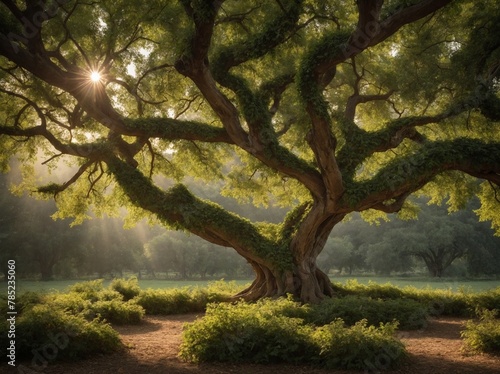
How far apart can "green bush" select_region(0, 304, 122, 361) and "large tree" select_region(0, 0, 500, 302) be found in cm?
639

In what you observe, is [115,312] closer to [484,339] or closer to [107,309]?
[107,309]

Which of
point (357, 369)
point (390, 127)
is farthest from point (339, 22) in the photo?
point (357, 369)

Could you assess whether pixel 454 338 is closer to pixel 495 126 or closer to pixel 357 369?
pixel 357 369

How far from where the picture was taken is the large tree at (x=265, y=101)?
37.4ft

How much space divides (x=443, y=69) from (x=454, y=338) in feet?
32.9

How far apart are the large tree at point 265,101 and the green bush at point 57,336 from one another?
6.39m

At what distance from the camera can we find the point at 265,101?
48.9 feet

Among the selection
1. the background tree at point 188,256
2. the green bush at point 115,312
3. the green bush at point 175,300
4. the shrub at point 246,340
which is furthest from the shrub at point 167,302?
the background tree at point 188,256

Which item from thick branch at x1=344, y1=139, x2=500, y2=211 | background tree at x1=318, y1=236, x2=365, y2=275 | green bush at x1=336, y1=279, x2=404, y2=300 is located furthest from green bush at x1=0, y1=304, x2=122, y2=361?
background tree at x1=318, y1=236, x2=365, y2=275

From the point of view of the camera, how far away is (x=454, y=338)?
1022cm

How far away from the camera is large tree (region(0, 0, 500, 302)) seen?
11.4m

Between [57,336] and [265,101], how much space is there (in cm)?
1039

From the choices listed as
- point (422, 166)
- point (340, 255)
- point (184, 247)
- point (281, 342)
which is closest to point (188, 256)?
point (184, 247)

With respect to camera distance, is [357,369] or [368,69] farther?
[368,69]
